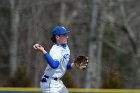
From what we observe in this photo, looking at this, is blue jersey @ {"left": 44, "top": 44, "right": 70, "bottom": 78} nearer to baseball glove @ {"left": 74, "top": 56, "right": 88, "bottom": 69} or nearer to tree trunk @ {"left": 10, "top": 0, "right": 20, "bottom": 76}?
baseball glove @ {"left": 74, "top": 56, "right": 88, "bottom": 69}

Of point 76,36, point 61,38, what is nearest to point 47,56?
point 61,38

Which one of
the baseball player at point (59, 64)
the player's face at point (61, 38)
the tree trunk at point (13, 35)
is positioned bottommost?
the baseball player at point (59, 64)

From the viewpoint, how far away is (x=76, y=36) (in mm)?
35188

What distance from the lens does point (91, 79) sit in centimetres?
2325

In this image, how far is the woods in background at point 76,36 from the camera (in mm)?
22688

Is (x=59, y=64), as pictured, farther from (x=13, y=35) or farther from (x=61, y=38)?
(x=13, y=35)

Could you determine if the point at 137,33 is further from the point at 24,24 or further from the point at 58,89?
the point at 58,89

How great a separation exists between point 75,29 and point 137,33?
4677 millimetres

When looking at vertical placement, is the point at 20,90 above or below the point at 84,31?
below

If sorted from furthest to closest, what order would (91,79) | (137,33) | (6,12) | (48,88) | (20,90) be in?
(137,33) < (6,12) < (91,79) < (20,90) < (48,88)

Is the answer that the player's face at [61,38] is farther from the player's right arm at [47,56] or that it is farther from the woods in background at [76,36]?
the woods in background at [76,36]

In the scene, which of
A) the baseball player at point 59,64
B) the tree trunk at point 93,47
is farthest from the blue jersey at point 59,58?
the tree trunk at point 93,47

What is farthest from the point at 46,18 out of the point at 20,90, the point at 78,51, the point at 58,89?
the point at 58,89

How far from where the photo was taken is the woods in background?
22688mm
